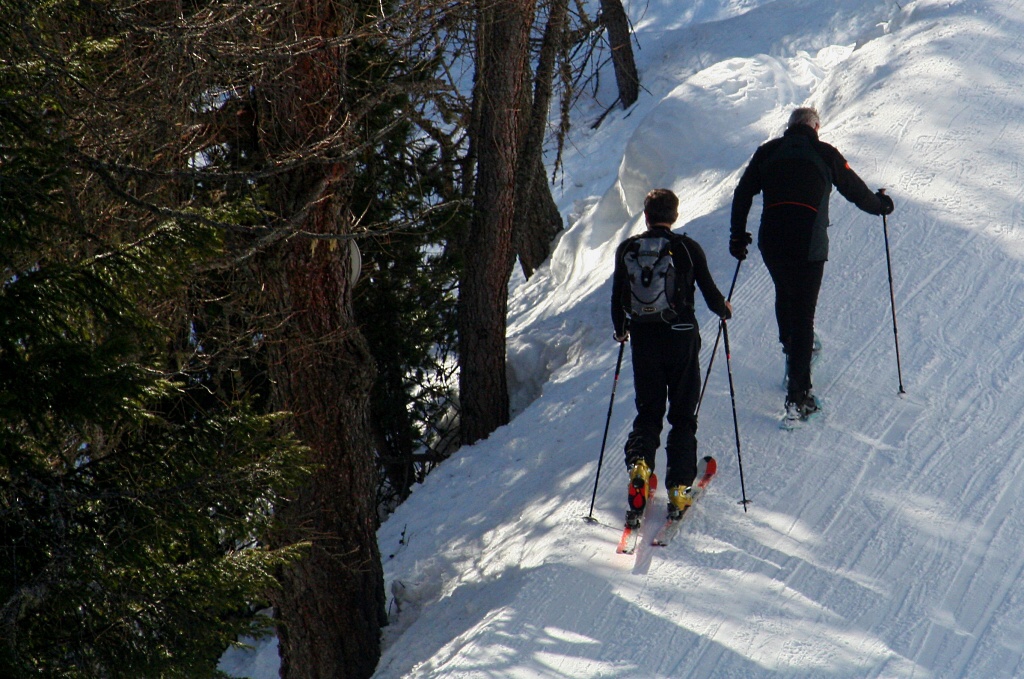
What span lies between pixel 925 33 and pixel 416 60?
7.61m

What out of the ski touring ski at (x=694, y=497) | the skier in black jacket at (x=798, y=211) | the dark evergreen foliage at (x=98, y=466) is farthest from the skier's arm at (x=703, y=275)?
the dark evergreen foliage at (x=98, y=466)

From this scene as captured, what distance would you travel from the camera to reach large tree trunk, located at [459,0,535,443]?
9656mm

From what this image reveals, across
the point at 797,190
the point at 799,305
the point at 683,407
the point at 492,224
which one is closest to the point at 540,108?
the point at 492,224

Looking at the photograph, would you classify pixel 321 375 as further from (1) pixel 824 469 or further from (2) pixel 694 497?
(1) pixel 824 469

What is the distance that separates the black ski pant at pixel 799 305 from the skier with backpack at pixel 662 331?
0.81m

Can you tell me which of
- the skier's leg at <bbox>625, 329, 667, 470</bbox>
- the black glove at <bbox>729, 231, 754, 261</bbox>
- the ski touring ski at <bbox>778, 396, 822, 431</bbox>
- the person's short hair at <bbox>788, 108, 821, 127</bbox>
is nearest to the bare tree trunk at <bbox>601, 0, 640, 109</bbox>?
the person's short hair at <bbox>788, 108, 821, 127</bbox>

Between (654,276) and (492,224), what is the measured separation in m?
4.25

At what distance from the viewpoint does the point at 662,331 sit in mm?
6426

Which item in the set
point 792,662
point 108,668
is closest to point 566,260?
point 792,662

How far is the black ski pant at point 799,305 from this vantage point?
694 cm

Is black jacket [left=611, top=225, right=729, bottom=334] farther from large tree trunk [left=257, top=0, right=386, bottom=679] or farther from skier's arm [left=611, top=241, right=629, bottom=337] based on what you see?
large tree trunk [left=257, top=0, right=386, bottom=679]

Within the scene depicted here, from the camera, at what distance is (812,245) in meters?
6.84

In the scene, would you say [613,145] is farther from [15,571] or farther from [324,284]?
[15,571]

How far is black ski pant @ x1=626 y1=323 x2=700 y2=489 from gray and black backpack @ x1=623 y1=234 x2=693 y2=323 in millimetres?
153
